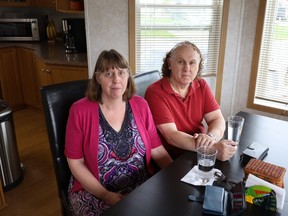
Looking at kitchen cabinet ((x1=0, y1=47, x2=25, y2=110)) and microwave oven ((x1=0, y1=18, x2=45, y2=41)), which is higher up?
microwave oven ((x1=0, y1=18, x2=45, y2=41))

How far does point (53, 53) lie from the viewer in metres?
3.50

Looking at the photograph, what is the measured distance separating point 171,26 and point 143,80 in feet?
3.90

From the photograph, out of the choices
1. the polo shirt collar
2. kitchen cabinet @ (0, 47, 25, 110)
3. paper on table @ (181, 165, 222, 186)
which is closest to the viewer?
paper on table @ (181, 165, 222, 186)

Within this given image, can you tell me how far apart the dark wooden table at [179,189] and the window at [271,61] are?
1.57m

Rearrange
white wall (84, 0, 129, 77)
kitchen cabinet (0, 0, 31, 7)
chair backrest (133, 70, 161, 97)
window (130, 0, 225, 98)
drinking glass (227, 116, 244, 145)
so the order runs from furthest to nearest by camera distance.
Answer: kitchen cabinet (0, 0, 31, 7) < window (130, 0, 225, 98) < white wall (84, 0, 129, 77) < chair backrest (133, 70, 161, 97) < drinking glass (227, 116, 244, 145)

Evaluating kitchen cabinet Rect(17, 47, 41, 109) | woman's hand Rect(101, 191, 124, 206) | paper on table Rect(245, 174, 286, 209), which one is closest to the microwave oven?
kitchen cabinet Rect(17, 47, 41, 109)

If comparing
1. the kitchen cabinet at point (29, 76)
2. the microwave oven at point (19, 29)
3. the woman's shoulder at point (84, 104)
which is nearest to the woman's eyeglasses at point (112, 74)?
the woman's shoulder at point (84, 104)

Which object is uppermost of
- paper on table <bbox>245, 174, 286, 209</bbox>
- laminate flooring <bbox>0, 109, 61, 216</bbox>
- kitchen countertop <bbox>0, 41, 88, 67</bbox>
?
kitchen countertop <bbox>0, 41, 88, 67</bbox>

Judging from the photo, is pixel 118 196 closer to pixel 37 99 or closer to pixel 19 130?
pixel 19 130

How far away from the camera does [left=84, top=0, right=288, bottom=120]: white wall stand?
2.67 meters

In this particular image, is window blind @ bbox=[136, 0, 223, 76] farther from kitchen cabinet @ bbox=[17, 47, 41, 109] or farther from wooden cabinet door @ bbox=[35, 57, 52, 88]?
kitchen cabinet @ bbox=[17, 47, 41, 109]

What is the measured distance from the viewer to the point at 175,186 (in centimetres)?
113

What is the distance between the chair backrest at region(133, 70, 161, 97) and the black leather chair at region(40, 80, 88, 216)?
398mm

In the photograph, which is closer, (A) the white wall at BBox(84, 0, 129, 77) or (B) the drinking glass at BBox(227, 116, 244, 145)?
(B) the drinking glass at BBox(227, 116, 244, 145)
